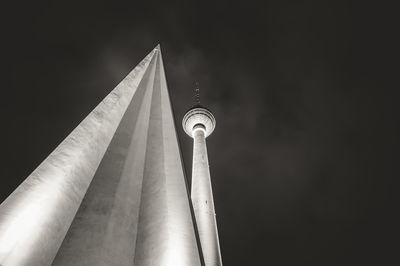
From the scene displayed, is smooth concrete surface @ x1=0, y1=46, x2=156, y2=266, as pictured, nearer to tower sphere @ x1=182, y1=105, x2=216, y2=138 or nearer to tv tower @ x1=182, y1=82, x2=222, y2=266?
tv tower @ x1=182, y1=82, x2=222, y2=266

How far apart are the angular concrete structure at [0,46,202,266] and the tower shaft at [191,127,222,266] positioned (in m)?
8.74

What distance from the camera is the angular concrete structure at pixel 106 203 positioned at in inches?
171

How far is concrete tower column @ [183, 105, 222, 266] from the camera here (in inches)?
558

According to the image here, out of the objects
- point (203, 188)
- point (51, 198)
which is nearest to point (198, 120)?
point (203, 188)

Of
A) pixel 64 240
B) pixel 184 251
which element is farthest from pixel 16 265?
pixel 184 251

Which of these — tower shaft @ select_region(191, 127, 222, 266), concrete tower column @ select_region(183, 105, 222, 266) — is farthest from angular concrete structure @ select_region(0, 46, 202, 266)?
tower shaft @ select_region(191, 127, 222, 266)

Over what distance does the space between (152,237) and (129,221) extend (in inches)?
24.5

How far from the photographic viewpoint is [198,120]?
74.1ft

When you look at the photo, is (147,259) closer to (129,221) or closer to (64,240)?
(129,221)

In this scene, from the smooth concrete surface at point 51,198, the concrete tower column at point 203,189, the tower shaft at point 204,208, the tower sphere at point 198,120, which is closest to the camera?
the smooth concrete surface at point 51,198

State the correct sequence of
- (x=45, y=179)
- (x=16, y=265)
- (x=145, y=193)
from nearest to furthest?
(x=16, y=265) < (x=45, y=179) < (x=145, y=193)

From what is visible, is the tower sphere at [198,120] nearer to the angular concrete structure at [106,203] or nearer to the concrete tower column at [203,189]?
the concrete tower column at [203,189]

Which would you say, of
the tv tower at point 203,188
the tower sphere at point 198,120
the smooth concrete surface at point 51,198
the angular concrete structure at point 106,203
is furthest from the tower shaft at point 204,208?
the smooth concrete surface at point 51,198

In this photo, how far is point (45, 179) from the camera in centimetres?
471
